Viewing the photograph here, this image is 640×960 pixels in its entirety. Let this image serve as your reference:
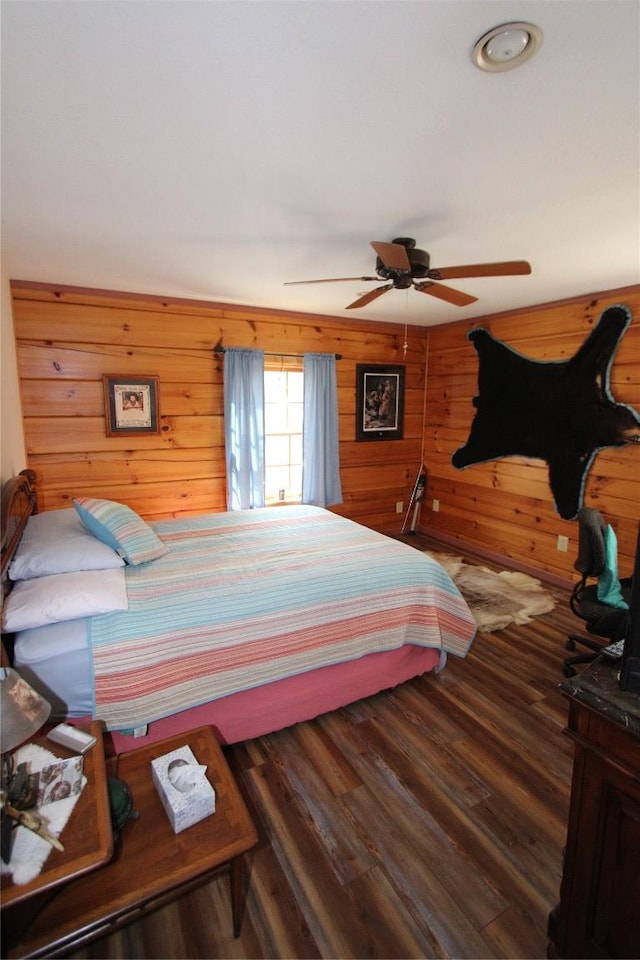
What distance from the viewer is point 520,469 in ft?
13.3

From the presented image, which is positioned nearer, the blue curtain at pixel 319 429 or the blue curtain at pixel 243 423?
the blue curtain at pixel 243 423

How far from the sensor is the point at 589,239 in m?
2.21

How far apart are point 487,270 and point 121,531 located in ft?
7.33

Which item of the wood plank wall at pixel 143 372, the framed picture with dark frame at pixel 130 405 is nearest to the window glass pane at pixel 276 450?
the wood plank wall at pixel 143 372

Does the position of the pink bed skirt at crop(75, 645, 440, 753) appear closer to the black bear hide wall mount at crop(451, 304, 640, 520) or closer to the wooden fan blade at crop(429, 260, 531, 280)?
the wooden fan blade at crop(429, 260, 531, 280)

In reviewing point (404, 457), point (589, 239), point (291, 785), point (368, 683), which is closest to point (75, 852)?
point (291, 785)

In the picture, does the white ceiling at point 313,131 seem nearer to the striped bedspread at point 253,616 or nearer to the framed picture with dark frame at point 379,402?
the striped bedspread at point 253,616

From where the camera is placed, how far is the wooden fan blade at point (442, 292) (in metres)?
2.34

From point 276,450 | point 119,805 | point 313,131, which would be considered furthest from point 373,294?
point 119,805

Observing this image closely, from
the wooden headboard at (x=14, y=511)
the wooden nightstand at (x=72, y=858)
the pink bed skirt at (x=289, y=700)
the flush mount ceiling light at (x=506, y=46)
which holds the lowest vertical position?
the pink bed skirt at (x=289, y=700)

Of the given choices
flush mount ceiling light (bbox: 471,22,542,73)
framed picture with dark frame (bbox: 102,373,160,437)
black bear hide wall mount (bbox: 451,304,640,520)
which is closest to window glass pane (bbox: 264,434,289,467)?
framed picture with dark frame (bbox: 102,373,160,437)

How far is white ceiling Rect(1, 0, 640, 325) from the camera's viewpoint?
95 centimetres

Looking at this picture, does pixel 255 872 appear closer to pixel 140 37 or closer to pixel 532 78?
pixel 140 37

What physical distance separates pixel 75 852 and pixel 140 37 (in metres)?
1.95
